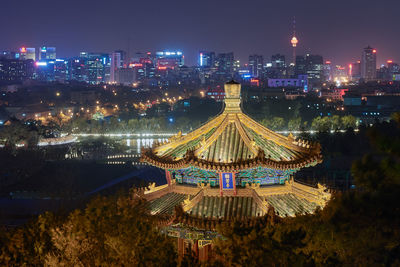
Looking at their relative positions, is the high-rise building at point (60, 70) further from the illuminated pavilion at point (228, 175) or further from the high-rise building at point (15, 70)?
the illuminated pavilion at point (228, 175)

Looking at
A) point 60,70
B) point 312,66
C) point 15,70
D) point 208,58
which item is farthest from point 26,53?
point 312,66

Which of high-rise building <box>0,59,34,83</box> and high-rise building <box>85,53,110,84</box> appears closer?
high-rise building <box>0,59,34,83</box>

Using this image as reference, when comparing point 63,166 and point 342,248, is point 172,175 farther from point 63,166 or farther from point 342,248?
point 63,166

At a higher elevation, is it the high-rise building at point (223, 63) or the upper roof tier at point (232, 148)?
the high-rise building at point (223, 63)

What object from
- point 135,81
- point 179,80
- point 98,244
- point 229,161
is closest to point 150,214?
point 98,244

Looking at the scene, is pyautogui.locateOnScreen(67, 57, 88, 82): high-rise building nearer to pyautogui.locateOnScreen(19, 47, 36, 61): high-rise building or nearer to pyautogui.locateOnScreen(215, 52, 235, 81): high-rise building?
pyautogui.locateOnScreen(19, 47, 36, 61): high-rise building

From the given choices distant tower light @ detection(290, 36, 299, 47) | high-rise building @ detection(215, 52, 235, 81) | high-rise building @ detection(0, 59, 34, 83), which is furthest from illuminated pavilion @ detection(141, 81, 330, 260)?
high-rise building @ detection(215, 52, 235, 81)

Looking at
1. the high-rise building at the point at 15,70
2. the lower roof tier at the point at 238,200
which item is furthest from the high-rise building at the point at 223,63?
the lower roof tier at the point at 238,200

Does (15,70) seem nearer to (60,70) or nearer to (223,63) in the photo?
(60,70)
